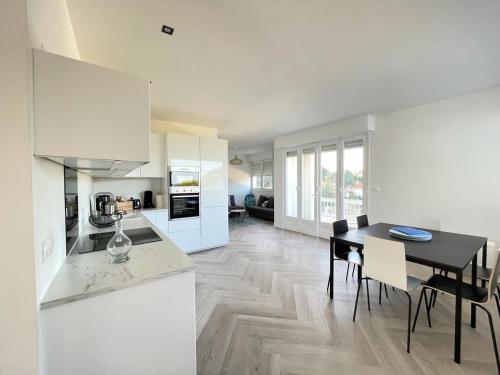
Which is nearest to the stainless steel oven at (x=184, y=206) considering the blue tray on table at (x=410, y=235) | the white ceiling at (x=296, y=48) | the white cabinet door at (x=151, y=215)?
the white cabinet door at (x=151, y=215)

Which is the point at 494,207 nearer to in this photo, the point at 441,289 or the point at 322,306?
the point at 441,289

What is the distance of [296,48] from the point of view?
203 centimetres

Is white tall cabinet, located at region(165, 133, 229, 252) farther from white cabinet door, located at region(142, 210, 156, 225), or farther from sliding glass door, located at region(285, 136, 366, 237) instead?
sliding glass door, located at region(285, 136, 366, 237)

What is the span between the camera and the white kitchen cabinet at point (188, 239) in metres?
3.85

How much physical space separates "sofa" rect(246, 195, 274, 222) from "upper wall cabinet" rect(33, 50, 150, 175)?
607 centimetres

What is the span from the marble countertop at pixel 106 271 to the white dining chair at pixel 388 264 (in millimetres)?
1672

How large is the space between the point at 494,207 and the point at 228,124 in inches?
183

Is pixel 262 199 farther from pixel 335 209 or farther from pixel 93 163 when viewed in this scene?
pixel 93 163

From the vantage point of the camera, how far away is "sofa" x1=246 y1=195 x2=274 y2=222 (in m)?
7.13

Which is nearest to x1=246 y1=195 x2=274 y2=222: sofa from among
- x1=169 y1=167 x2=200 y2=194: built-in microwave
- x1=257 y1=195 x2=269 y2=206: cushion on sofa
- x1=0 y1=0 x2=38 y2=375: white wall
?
x1=257 y1=195 x2=269 y2=206: cushion on sofa

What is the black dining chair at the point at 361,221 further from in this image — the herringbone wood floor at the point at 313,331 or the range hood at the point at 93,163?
the range hood at the point at 93,163

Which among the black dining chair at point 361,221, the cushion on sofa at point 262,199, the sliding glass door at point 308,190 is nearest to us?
the black dining chair at point 361,221

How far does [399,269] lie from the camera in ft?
5.96

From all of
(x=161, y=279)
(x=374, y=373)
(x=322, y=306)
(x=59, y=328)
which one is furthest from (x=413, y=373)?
(x=59, y=328)
